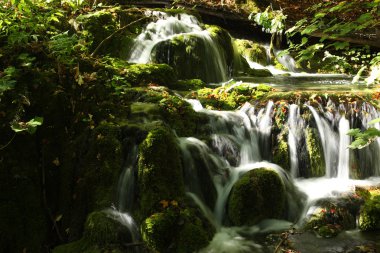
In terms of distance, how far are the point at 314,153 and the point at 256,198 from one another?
2261 mm

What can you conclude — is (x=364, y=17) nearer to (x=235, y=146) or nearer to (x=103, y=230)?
(x=103, y=230)

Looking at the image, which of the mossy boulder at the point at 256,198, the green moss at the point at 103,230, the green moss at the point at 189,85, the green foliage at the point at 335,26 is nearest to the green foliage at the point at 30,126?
the green moss at the point at 103,230

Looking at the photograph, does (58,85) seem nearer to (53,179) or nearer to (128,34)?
(53,179)

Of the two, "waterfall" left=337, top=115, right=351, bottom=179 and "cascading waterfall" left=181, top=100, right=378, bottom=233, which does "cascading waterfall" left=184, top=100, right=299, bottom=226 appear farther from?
"waterfall" left=337, top=115, right=351, bottom=179

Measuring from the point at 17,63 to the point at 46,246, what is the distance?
2.61 meters

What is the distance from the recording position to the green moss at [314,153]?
661 centimetres

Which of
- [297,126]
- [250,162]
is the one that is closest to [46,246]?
[250,162]

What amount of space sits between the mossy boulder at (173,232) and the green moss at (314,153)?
3.10 meters

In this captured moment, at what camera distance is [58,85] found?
5125 millimetres

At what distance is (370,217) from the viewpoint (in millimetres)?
4887

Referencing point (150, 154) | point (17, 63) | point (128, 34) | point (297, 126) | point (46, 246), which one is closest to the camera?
point (46, 246)

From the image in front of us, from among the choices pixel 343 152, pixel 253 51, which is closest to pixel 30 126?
pixel 343 152

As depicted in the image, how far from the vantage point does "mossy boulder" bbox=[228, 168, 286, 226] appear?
5.00 m

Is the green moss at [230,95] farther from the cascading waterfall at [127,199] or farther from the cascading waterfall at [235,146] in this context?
the cascading waterfall at [127,199]
